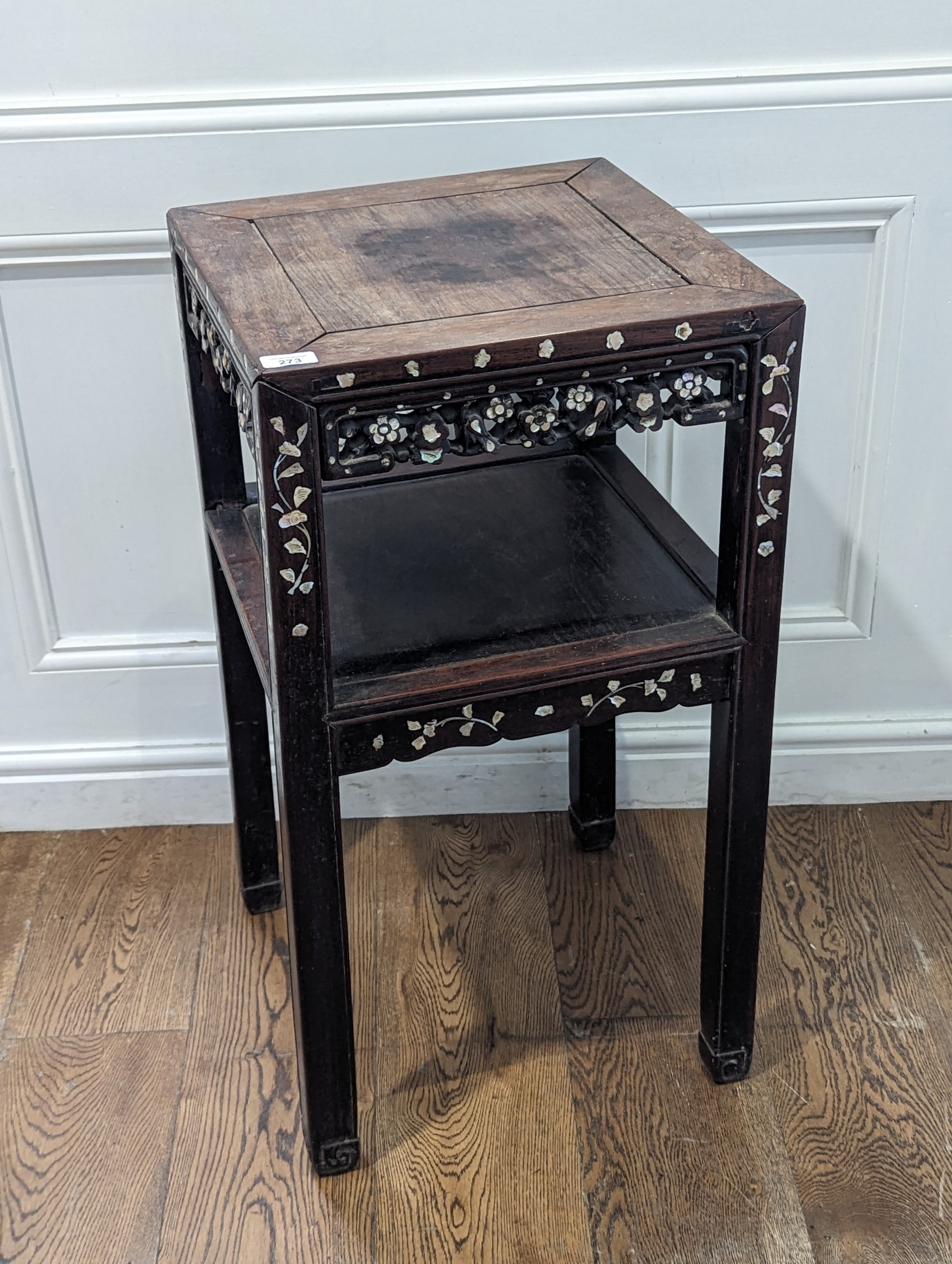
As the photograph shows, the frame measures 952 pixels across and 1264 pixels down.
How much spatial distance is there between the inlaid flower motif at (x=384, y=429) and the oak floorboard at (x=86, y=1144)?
2.50 ft

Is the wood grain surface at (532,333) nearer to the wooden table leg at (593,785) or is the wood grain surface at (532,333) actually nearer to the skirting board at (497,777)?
the wooden table leg at (593,785)

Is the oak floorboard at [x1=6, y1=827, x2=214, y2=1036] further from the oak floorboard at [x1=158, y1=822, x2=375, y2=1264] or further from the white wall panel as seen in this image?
the white wall panel

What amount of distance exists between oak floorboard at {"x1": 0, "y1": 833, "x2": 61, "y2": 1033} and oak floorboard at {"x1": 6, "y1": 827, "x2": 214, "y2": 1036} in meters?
0.01

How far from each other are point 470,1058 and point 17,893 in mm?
626

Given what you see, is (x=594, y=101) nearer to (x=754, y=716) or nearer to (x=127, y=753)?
(x=754, y=716)

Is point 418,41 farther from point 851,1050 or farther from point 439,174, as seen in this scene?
point 851,1050

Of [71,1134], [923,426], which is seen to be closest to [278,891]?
[71,1134]

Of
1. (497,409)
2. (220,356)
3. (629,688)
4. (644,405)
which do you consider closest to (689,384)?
(644,405)

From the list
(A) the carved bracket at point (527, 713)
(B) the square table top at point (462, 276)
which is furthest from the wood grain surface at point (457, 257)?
(A) the carved bracket at point (527, 713)

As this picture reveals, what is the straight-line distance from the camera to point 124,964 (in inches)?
61.2

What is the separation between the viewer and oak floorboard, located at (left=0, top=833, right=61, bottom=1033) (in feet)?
5.07

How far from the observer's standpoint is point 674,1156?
130cm

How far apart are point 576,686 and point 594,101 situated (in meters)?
0.67

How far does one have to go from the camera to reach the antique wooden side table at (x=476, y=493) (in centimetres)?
100
